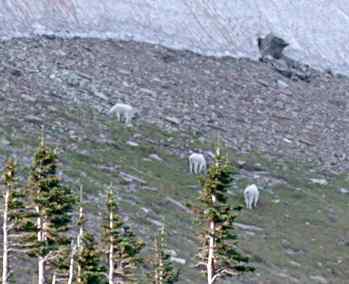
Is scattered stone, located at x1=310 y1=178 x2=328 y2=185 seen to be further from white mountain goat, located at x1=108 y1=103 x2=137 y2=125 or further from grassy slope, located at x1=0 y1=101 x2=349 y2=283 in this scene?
white mountain goat, located at x1=108 y1=103 x2=137 y2=125

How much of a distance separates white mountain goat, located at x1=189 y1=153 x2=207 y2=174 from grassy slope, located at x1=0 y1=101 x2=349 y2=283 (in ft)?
2.00

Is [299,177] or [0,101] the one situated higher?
[0,101]

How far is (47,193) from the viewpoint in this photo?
29.7m

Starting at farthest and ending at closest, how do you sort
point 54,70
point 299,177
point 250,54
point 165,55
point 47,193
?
1. point 250,54
2. point 165,55
3. point 54,70
4. point 299,177
5. point 47,193

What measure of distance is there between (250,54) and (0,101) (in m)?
36.7

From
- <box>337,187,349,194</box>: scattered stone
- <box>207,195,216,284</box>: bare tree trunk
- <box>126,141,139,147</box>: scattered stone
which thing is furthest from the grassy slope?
<box>207,195,216,284</box>: bare tree trunk

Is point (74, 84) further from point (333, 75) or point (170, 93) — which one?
point (333, 75)

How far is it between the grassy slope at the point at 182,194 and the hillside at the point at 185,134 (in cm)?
11

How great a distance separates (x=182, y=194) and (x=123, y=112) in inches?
505

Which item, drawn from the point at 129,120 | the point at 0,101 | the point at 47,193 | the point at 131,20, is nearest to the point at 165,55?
the point at 131,20

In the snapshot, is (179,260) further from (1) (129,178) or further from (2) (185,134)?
(2) (185,134)

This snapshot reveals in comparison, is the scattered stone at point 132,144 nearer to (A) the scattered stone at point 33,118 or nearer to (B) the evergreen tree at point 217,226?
(A) the scattered stone at point 33,118

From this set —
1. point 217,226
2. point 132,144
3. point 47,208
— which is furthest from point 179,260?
point 217,226

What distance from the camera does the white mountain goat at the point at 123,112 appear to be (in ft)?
248
